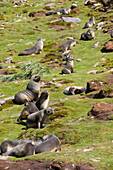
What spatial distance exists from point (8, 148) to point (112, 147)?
505 centimetres

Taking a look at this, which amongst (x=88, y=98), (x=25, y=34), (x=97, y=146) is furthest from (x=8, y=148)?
(x=25, y=34)

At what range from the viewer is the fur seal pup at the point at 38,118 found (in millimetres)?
20803

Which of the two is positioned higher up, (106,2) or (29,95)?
(106,2)

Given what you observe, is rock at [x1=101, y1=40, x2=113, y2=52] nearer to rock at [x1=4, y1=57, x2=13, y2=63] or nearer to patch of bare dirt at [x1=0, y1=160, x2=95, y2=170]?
rock at [x1=4, y1=57, x2=13, y2=63]

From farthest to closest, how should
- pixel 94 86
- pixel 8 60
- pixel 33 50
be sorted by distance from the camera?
1. pixel 33 50
2. pixel 8 60
3. pixel 94 86

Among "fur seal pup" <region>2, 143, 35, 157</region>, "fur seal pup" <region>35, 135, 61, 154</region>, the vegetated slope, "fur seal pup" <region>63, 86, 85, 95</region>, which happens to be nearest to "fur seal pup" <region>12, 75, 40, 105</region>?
the vegetated slope

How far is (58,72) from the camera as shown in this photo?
42.4m

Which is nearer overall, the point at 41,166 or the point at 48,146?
the point at 41,166

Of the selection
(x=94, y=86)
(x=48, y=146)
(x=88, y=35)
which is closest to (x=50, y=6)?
(x=88, y=35)

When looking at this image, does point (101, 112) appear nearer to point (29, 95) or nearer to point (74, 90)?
point (74, 90)

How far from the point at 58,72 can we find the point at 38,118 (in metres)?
21.6

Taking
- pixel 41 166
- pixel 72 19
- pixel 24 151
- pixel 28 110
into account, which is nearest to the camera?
pixel 41 166

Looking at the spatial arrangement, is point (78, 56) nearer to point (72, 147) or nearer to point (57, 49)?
point (57, 49)

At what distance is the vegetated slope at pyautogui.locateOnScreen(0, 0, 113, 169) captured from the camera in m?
16.0
